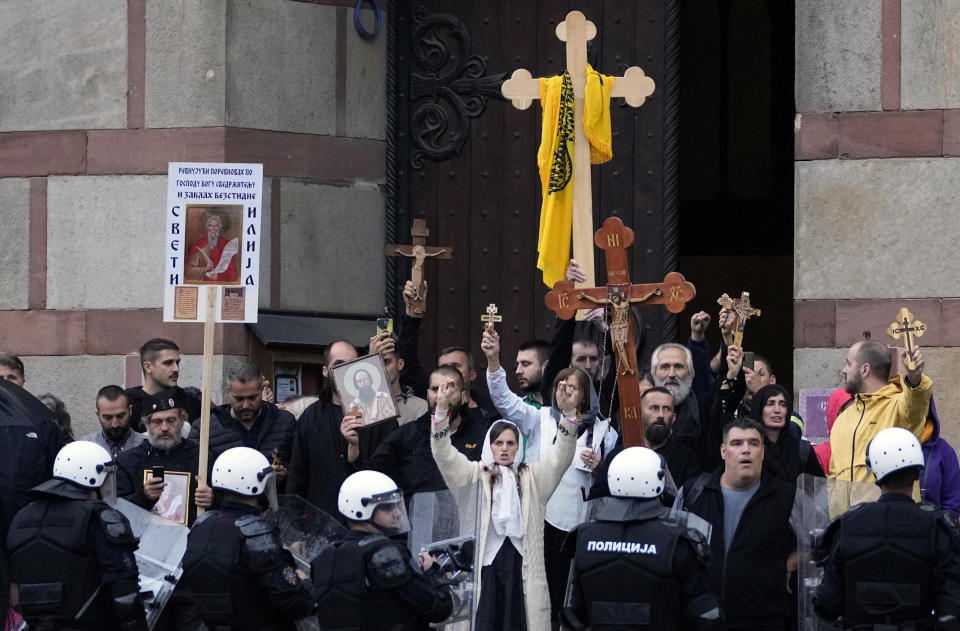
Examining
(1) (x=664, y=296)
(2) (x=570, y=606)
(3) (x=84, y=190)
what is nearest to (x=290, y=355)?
(3) (x=84, y=190)

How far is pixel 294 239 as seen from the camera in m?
14.7

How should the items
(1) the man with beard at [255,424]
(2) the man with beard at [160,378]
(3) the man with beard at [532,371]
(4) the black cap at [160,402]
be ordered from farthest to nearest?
(2) the man with beard at [160,378], (3) the man with beard at [532,371], (1) the man with beard at [255,424], (4) the black cap at [160,402]

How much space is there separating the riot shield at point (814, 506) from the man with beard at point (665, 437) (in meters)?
0.96

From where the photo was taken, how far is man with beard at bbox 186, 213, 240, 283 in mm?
12094

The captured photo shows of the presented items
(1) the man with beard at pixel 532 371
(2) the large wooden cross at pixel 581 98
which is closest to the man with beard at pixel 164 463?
(1) the man with beard at pixel 532 371

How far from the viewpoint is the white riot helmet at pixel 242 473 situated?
10.1 metres

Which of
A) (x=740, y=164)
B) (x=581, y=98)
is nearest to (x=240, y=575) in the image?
(x=581, y=98)

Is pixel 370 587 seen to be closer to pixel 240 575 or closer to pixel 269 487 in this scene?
pixel 240 575

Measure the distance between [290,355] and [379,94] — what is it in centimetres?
214

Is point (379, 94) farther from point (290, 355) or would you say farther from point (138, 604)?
point (138, 604)

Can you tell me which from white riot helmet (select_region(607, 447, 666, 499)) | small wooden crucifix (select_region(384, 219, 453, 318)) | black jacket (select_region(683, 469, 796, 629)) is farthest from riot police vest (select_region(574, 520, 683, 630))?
small wooden crucifix (select_region(384, 219, 453, 318))

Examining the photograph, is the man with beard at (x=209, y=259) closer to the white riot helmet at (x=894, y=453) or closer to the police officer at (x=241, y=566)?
the police officer at (x=241, y=566)

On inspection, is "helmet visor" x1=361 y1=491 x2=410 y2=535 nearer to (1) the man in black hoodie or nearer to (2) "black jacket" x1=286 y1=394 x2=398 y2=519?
(1) the man in black hoodie

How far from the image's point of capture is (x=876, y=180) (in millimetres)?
13336
